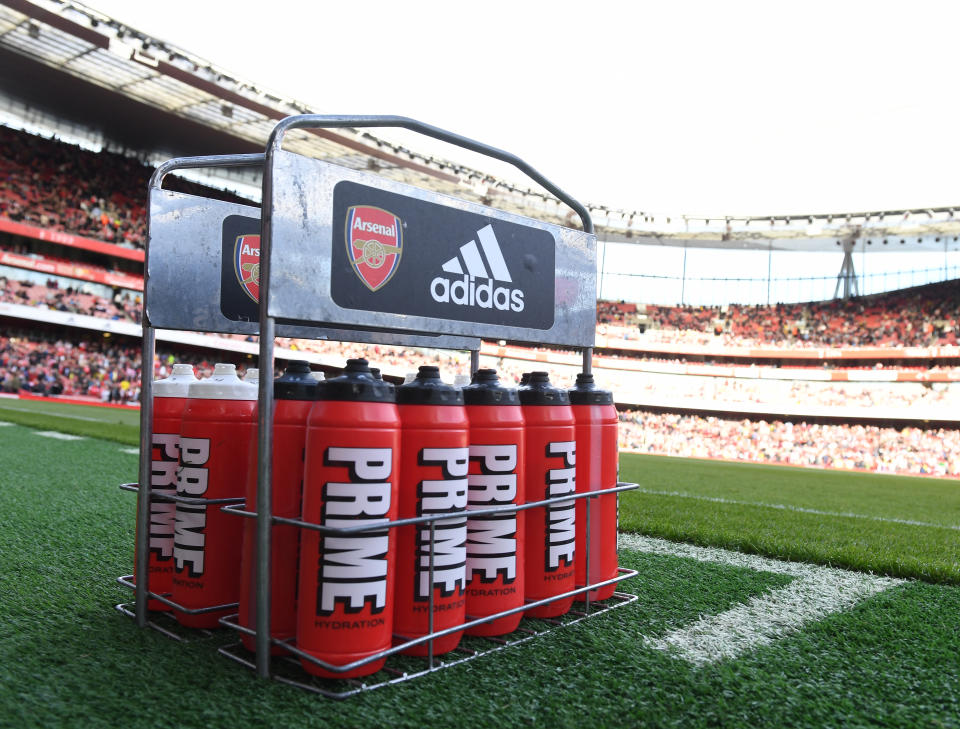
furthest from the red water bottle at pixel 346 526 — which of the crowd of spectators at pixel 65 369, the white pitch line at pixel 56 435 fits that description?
the crowd of spectators at pixel 65 369

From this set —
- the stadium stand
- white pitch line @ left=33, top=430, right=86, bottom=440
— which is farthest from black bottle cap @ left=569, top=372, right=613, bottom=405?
the stadium stand

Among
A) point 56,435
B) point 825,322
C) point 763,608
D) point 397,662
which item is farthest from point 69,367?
point 825,322

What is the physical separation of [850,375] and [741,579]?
34962mm

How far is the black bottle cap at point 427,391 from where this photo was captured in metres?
1.69

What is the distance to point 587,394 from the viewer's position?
2170 millimetres

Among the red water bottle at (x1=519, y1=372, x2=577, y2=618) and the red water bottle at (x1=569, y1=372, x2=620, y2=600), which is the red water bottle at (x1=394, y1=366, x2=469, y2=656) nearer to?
the red water bottle at (x1=519, y1=372, x2=577, y2=618)

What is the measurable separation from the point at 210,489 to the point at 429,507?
651mm

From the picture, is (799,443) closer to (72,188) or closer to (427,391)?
(72,188)

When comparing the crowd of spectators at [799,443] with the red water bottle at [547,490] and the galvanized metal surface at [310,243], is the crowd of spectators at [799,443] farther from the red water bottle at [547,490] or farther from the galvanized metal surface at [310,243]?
the galvanized metal surface at [310,243]

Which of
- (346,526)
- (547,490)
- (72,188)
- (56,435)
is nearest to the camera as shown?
(346,526)

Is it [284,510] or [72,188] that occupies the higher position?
[72,188]

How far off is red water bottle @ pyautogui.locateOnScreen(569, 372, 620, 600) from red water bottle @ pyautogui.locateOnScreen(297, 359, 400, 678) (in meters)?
0.76

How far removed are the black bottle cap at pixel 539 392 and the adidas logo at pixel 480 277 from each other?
26 centimetres

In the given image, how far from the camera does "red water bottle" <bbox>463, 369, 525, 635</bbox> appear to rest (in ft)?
5.98
